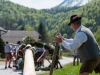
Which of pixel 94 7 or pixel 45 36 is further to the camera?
pixel 94 7

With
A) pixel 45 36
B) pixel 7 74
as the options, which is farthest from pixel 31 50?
pixel 45 36

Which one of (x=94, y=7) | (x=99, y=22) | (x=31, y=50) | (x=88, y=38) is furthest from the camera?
(x=94, y=7)

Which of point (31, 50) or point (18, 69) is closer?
point (31, 50)

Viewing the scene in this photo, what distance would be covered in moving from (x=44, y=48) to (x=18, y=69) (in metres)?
2.09

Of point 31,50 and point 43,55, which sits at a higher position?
point 31,50

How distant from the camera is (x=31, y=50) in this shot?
9258mm

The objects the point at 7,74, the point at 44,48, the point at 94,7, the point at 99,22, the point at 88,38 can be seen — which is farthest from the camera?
the point at 94,7

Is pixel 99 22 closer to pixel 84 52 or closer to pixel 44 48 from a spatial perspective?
pixel 44 48

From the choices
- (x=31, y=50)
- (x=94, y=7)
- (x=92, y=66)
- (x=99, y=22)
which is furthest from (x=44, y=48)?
(x=94, y=7)

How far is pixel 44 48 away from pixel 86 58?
11.9 metres

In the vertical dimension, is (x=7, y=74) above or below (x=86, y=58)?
below

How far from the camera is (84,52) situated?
6.25m

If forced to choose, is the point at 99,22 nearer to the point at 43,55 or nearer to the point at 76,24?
the point at 43,55

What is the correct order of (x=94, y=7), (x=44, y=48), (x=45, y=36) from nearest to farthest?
(x=44, y=48) < (x=45, y=36) < (x=94, y=7)
